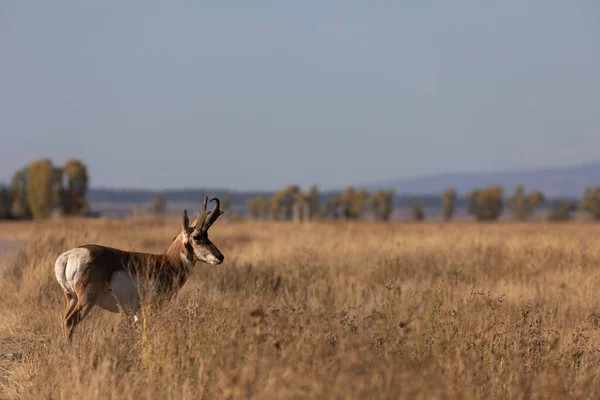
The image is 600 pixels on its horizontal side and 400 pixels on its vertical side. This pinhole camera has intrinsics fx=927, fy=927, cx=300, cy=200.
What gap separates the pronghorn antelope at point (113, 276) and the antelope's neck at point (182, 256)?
0.09 metres

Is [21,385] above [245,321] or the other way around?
the other way around

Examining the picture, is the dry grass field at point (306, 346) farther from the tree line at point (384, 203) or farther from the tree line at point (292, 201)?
the tree line at point (384, 203)

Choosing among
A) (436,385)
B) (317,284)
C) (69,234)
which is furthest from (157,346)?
(69,234)

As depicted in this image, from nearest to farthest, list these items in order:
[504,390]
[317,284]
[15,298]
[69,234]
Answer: [504,390]
[15,298]
[317,284]
[69,234]

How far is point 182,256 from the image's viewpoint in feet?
35.3

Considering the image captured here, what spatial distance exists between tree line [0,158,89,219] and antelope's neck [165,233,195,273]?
303 ft

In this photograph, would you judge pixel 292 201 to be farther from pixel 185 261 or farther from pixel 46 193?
pixel 185 261

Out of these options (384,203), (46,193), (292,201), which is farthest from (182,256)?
(384,203)

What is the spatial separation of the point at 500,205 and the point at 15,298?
152 metres

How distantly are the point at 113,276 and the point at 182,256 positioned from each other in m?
0.95

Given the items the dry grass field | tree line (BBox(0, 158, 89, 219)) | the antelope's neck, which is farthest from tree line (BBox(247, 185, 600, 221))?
the antelope's neck

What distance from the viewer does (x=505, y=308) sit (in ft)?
43.1

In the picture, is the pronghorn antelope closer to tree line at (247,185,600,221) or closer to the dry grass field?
the dry grass field

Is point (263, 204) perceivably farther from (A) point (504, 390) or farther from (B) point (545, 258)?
(A) point (504, 390)
